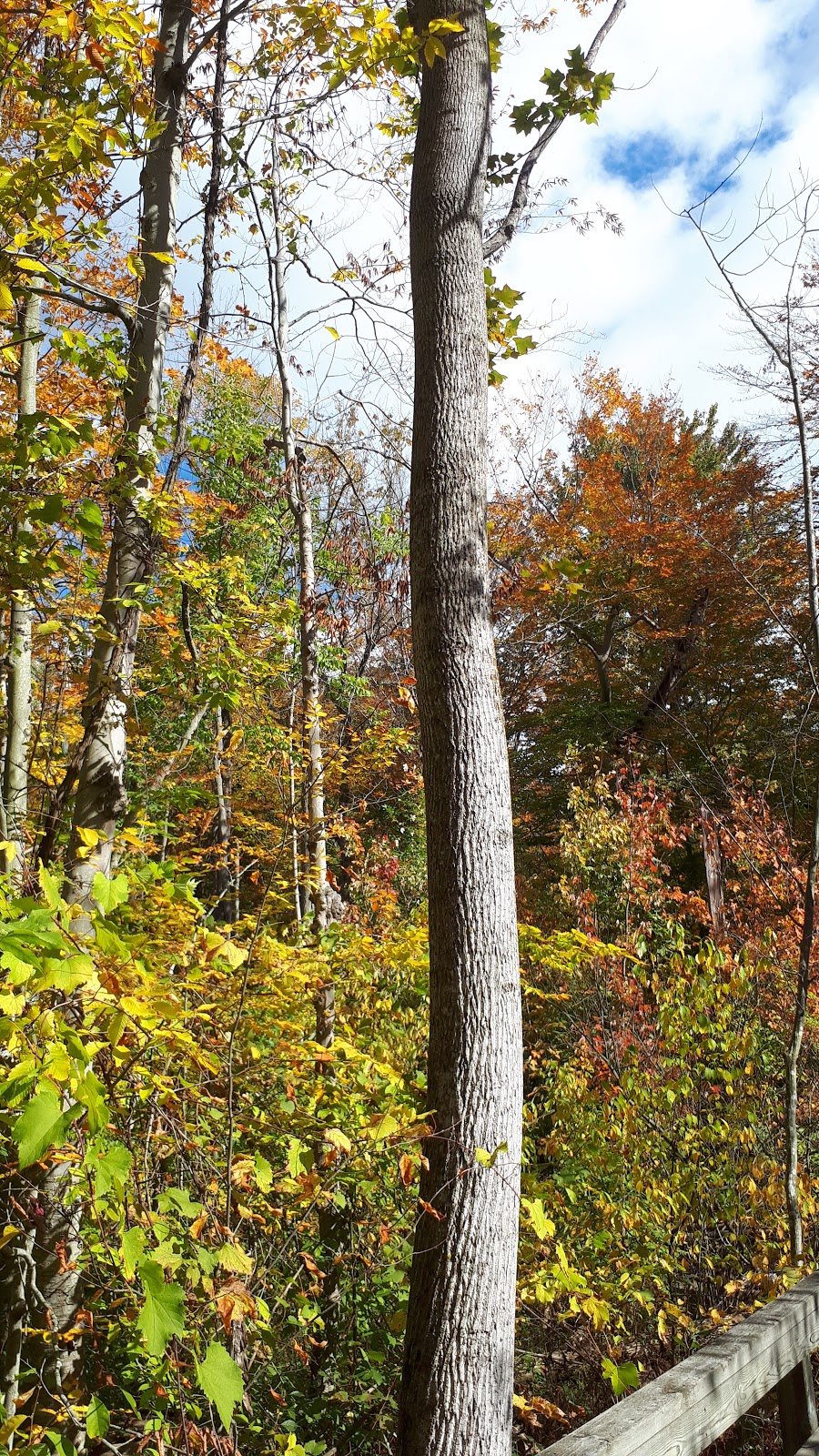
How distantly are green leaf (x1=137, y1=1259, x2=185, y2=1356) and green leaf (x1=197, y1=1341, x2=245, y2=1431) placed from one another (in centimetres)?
20

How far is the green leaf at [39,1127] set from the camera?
1.34m

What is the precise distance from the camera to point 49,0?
10.2 feet

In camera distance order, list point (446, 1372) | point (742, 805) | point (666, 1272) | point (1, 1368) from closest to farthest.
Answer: point (446, 1372), point (1, 1368), point (666, 1272), point (742, 805)

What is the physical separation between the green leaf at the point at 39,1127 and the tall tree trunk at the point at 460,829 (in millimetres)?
1207

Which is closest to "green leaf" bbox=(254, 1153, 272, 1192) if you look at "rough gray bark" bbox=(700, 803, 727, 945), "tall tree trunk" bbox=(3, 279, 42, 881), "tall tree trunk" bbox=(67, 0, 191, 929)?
"tall tree trunk" bbox=(67, 0, 191, 929)

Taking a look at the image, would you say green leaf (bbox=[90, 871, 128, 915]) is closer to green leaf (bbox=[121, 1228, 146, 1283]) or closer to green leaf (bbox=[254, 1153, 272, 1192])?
green leaf (bbox=[121, 1228, 146, 1283])

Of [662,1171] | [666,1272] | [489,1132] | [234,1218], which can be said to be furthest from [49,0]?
[666,1272]

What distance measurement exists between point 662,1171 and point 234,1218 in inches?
95.5

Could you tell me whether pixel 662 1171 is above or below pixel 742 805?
below

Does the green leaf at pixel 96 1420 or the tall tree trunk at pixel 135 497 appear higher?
the tall tree trunk at pixel 135 497

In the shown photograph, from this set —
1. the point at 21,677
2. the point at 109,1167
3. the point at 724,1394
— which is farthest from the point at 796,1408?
the point at 21,677

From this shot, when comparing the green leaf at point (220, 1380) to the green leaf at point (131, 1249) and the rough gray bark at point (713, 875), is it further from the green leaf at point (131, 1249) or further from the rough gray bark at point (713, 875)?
the rough gray bark at point (713, 875)

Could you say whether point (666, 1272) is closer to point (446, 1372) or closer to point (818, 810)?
point (818, 810)

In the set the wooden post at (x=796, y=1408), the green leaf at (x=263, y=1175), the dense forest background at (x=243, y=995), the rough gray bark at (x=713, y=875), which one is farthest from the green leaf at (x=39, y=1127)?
the rough gray bark at (x=713, y=875)
